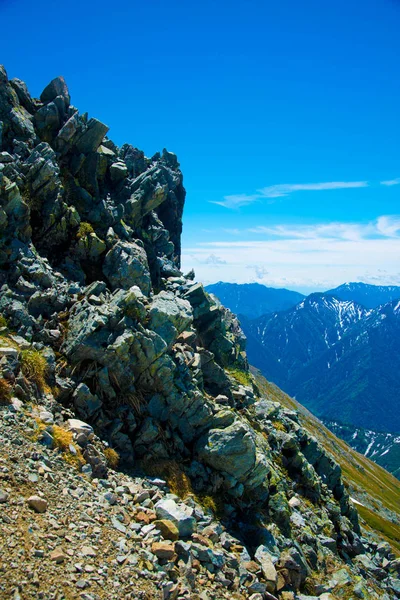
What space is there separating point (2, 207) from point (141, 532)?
21370 millimetres

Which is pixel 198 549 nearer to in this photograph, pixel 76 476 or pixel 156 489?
pixel 156 489

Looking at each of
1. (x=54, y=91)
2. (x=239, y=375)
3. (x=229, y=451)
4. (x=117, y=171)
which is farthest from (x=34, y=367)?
(x=54, y=91)

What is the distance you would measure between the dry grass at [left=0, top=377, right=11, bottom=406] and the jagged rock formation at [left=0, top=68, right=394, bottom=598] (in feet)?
1.21

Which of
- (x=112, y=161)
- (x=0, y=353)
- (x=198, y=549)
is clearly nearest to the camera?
(x=198, y=549)

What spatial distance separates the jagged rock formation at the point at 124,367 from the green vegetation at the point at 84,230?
11cm

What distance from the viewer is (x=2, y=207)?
2517 centimetres

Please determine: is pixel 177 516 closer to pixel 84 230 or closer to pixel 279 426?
pixel 279 426

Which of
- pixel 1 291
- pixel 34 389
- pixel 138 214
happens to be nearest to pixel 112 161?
pixel 138 214

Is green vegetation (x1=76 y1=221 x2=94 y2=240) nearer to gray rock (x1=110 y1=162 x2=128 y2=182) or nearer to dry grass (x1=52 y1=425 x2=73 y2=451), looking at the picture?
gray rock (x1=110 y1=162 x2=128 y2=182)

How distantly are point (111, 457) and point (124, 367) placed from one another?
205 inches

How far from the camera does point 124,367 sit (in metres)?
22.6

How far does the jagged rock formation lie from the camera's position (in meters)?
20.8

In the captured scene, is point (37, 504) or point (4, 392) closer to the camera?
point (37, 504)

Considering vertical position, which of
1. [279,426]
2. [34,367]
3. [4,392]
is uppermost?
[34,367]
